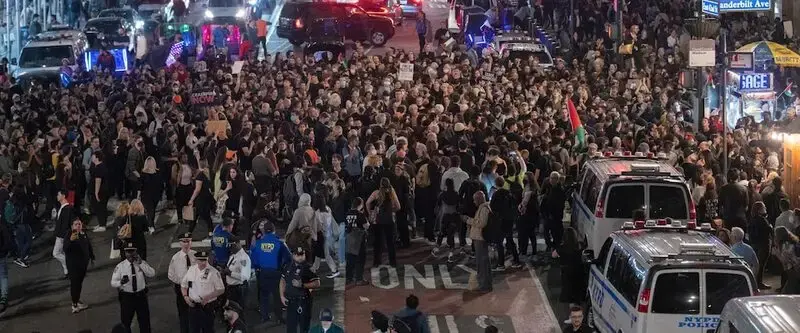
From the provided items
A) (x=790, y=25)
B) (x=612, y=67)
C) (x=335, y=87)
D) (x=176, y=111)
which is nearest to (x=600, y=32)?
(x=790, y=25)

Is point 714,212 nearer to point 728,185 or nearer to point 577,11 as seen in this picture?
point 728,185

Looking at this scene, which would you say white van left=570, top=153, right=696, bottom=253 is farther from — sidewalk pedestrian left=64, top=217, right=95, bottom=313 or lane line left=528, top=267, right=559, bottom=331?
sidewalk pedestrian left=64, top=217, right=95, bottom=313

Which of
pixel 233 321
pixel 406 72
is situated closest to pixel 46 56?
pixel 406 72

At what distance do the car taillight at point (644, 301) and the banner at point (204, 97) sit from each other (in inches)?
628

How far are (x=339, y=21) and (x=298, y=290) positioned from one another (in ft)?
100

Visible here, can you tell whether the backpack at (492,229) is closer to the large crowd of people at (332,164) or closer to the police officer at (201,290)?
the large crowd of people at (332,164)

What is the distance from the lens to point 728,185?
20.6 m

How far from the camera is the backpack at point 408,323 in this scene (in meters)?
13.1

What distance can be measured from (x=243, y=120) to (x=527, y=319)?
9758mm

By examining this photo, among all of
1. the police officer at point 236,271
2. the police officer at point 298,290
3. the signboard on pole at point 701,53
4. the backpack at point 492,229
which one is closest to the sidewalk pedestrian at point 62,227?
the police officer at point 236,271

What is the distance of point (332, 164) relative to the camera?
22.9m

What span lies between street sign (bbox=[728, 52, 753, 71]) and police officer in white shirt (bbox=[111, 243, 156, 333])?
1420cm

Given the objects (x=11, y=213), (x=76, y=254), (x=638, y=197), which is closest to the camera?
(x=76, y=254)

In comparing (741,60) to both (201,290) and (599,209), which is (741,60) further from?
(201,290)
